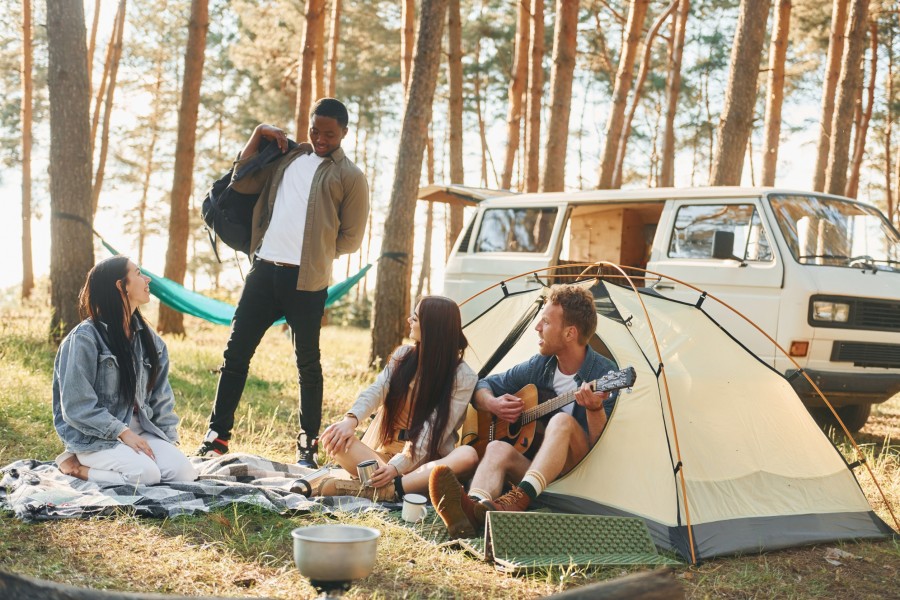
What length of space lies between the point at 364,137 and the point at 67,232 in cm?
2011

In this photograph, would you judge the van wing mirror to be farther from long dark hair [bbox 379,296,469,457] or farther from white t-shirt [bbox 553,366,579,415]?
long dark hair [bbox 379,296,469,457]

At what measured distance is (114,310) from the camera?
12.3 ft

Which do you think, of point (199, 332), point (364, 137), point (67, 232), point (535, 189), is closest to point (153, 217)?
point (364, 137)

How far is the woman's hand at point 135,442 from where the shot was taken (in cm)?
369

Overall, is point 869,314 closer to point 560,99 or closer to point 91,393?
point 91,393

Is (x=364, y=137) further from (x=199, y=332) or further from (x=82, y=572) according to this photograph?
(x=82, y=572)

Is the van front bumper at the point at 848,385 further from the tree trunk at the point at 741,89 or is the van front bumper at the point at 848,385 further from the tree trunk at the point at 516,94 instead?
the tree trunk at the point at 516,94

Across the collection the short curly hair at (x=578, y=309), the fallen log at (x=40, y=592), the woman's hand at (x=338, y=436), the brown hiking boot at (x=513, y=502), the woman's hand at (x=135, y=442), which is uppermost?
the short curly hair at (x=578, y=309)

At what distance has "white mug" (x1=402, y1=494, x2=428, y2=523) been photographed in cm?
354

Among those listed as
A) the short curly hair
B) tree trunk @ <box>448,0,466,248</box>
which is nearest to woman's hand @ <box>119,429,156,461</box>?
the short curly hair

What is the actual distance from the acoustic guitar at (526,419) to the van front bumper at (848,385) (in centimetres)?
202

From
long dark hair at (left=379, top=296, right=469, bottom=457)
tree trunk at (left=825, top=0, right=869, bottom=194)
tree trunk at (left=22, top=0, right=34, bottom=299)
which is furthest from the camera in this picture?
tree trunk at (left=22, top=0, right=34, bottom=299)

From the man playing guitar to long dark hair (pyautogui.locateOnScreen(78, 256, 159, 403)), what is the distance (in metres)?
1.53

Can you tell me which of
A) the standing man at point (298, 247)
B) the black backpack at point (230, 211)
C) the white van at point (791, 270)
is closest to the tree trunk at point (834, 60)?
A: the white van at point (791, 270)
